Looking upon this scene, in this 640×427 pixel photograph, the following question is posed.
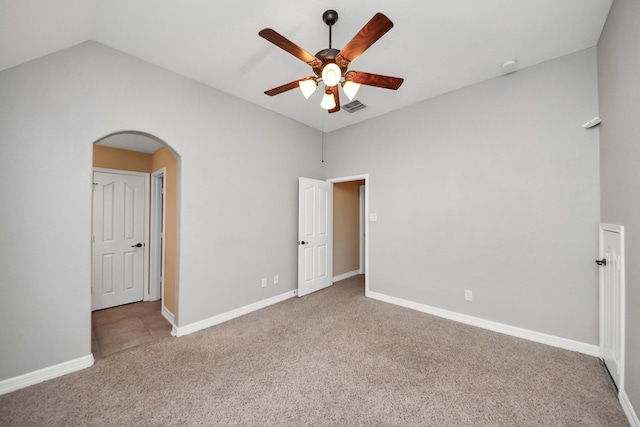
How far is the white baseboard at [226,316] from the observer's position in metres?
2.72

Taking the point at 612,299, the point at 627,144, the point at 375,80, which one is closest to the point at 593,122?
the point at 627,144

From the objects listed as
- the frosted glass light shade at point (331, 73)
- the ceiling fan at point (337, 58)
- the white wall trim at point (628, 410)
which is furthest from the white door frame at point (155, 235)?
the white wall trim at point (628, 410)

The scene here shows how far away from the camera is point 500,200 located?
2.75 m

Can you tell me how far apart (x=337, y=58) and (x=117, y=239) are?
4.09 metres

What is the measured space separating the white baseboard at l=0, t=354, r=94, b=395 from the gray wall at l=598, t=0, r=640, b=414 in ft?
13.2

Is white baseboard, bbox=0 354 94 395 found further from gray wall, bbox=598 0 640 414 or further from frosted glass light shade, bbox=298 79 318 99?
gray wall, bbox=598 0 640 414

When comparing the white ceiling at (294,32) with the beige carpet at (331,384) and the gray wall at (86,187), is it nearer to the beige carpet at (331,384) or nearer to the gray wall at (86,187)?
the gray wall at (86,187)

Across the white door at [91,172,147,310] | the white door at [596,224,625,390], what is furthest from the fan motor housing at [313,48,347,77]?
the white door at [91,172,147,310]

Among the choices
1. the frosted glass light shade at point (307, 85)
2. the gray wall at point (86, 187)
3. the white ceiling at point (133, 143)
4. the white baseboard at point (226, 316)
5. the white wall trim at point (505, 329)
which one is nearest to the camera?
the gray wall at point (86, 187)

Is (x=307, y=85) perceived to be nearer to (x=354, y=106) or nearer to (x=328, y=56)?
(x=328, y=56)

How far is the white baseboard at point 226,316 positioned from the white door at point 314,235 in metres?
0.37

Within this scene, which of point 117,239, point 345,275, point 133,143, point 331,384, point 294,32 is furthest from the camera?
point 345,275

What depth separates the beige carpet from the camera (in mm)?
1604

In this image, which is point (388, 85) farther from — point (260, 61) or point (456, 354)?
point (456, 354)
